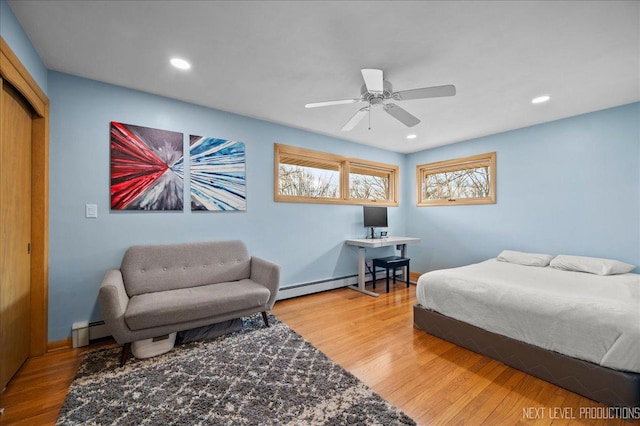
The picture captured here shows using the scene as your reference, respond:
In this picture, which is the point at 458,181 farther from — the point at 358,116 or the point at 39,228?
the point at 39,228

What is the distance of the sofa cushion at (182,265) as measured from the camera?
2.48m

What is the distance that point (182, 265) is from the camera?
2.71 meters

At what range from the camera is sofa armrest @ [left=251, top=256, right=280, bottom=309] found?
2.65 meters

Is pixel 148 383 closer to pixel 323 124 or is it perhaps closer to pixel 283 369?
pixel 283 369

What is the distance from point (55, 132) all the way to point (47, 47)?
0.69 metres

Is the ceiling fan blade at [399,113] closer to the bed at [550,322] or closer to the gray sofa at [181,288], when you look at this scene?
the bed at [550,322]

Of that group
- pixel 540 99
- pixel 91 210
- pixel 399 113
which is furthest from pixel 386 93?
pixel 91 210

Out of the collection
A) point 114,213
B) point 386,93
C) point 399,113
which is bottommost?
point 114,213

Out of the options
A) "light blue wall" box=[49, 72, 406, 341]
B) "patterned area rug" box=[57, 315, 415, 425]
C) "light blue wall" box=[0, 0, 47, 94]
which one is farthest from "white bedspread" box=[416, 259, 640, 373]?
"light blue wall" box=[0, 0, 47, 94]

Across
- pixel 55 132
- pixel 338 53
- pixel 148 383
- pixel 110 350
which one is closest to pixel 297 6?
pixel 338 53

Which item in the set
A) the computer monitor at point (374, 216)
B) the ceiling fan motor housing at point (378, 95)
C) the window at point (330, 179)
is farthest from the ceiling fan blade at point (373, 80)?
the computer monitor at point (374, 216)

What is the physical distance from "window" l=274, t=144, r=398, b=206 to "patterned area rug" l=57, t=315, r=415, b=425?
2057 millimetres

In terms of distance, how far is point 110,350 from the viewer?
225 centimetres

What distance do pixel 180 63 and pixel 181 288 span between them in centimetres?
210
